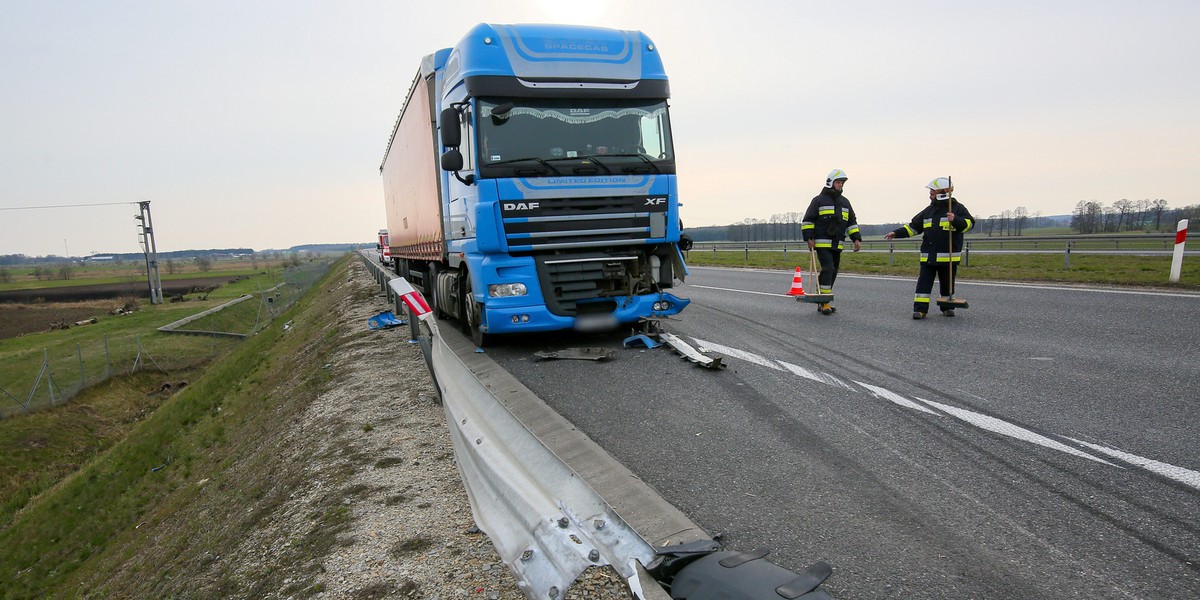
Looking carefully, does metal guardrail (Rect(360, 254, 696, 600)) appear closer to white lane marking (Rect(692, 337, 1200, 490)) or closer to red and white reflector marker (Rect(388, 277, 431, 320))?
red and white reflector marker (Rect(388, 277, 431, 320))

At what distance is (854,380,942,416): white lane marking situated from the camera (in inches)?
174

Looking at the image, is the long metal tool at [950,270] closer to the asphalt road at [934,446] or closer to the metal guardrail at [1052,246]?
the asphalt road at [934,446]

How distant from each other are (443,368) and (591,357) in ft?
9.57

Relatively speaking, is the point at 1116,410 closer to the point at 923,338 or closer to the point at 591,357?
the point at 923,338

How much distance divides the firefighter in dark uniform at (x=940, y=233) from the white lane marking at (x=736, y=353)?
9.95 feet

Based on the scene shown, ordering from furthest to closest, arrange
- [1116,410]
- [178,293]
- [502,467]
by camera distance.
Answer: [178,293]
[1116,410]
[502,467]

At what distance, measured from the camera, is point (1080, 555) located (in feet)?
8.29

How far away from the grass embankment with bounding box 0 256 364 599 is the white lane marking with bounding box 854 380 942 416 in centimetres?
366

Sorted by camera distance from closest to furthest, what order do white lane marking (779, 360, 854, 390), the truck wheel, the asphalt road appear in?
the asphalt road, white lane marking (779, 360, 854, 390), the truck wheel

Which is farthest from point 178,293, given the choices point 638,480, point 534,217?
point 638,480

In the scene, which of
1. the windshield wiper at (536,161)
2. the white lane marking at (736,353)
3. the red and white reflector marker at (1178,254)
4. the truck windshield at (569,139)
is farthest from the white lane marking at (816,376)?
the red and white reflector marker at (1178,254)

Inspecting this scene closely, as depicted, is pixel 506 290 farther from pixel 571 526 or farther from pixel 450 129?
pixel 571 526

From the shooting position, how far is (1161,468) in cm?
323

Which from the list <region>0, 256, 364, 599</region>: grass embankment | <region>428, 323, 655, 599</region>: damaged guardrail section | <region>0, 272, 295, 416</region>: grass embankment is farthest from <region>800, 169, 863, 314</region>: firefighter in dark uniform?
<region>0, 272, 295, 416</region>: grass embankment
